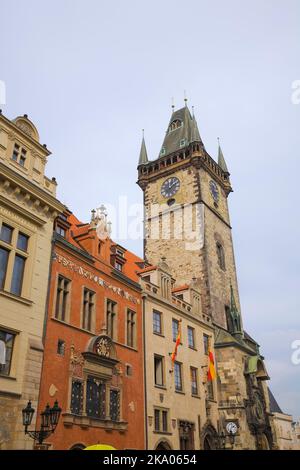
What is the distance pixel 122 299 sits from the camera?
26688 mm

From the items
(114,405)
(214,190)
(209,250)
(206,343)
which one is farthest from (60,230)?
(214,190)

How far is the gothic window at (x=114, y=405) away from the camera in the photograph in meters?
23.0

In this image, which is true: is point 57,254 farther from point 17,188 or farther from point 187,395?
point 187,395

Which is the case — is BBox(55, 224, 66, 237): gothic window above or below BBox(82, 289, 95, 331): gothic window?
above

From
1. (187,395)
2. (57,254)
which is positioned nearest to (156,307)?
(187,395)

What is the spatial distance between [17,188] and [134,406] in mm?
13630

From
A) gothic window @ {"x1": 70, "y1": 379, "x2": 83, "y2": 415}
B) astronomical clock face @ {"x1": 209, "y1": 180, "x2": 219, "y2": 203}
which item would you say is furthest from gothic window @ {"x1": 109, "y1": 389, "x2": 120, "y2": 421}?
astronomical clock face @ {"x1": 209, "y1": 180, "x2": 219, "y2": 203}

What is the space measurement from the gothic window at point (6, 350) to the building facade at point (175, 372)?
10898 mm

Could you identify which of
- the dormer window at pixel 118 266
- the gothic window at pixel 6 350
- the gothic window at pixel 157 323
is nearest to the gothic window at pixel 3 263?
the gothic window at pixel 6 350

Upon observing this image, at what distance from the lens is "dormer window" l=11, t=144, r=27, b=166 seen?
20516 millimetres

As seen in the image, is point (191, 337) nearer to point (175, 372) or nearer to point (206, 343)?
point (206, 343)

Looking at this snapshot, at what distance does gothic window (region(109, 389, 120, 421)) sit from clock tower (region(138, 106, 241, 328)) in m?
15.7

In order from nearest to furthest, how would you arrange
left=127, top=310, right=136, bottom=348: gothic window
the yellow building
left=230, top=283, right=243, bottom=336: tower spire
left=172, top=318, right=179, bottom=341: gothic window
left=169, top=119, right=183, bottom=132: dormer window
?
the yellow building, left=127, top=310, right=136, bottom=348: gothic window, left=172, top=318, right=179, bottom=341: gothic window, left=230, top=283, right=243, bottom=336: tower spire, left=169, top=119, right=183, bottom=132: dormer window

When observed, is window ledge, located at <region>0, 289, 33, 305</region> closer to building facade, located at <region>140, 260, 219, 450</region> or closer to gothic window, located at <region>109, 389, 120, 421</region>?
gothic window, located at <region>109, 389, 120, 421</region>
